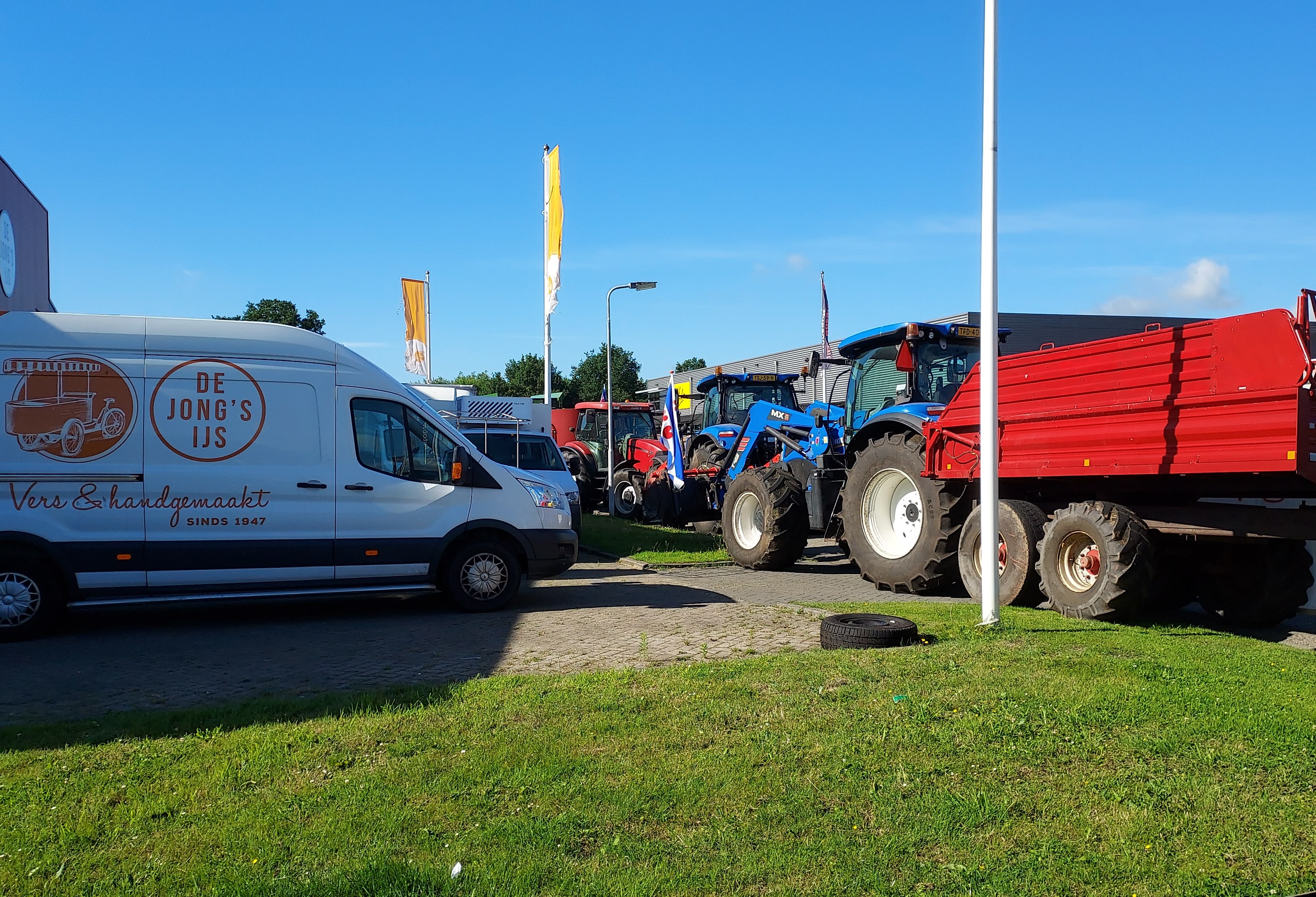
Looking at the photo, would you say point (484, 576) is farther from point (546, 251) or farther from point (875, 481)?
point (546, 251)

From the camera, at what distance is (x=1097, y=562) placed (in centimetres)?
833

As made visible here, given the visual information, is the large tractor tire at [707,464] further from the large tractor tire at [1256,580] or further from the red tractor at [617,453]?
the large tractor tire at [1256,580]

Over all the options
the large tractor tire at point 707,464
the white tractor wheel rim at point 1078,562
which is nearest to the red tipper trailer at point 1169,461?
the white tractor wheel rim at point 1078,562

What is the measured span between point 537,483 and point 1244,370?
249 inches

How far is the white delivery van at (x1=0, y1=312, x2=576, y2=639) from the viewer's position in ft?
27.9

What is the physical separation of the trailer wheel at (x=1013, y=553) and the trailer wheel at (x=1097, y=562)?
18 centimetres

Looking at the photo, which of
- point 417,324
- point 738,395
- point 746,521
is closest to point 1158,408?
point 746,521

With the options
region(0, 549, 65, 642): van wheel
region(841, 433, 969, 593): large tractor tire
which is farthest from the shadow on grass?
region(841, 433, 969, 593): large tractor tire

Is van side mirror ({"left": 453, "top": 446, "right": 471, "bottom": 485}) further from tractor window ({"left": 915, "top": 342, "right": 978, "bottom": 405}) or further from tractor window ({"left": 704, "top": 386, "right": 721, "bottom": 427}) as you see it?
tractor window ({"left": 704, "top": 386, "right": 721, "bottom": 427})

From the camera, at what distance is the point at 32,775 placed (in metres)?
4.58

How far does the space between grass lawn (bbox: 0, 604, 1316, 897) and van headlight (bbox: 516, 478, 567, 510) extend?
3887 millimetres

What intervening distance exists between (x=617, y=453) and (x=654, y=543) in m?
10.2

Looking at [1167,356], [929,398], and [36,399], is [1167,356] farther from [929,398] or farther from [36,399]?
[36,399]

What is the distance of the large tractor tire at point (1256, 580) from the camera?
27.3 ft
